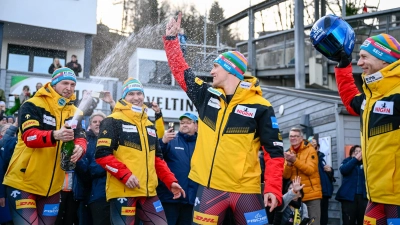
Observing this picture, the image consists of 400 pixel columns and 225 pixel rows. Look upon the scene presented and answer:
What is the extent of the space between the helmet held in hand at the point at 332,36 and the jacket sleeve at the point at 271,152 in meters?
0.92

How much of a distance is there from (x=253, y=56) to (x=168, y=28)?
64.6 ft

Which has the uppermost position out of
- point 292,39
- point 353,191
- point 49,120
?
point 292,39

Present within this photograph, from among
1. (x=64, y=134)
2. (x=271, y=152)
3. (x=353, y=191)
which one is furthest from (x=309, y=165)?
(x=64, y=134)

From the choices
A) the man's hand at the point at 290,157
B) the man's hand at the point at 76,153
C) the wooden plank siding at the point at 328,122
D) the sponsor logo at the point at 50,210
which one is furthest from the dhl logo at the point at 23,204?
the wooden plank siding at the point at 328,122

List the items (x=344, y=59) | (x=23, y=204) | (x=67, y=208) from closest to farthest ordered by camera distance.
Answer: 1. (x=344, y=59)
2. (x=23, y=204)
3. (x=67, y=208)

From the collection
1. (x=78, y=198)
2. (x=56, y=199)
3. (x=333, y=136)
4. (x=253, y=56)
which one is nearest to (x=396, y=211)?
(x=56, y=199)

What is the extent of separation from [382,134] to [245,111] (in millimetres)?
1264

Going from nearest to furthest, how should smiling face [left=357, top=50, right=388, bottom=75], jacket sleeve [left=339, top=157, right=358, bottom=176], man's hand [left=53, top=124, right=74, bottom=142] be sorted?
smiling face [left=357, top=50, right=388, bottom=75] < man's hand [left=53, top=124, right=74, bottom=142] < jacket sleeve [left=339, top=157, right=358, bottom=176]

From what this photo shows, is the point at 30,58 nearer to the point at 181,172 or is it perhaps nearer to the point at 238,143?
the point at 181,172

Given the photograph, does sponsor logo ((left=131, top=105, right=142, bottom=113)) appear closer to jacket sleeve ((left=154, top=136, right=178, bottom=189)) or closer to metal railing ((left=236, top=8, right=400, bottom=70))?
jacket sleeve ((left=154, top=136, right=178, bottom=189))

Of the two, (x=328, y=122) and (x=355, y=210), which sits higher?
(x=328, y=122)

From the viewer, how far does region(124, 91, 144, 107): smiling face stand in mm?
6629

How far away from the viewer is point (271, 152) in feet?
16.1

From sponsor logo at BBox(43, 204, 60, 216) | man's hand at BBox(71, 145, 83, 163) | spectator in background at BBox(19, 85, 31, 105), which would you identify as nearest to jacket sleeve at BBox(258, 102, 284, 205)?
man's hand at BBox(71, 145, 83, 163)
